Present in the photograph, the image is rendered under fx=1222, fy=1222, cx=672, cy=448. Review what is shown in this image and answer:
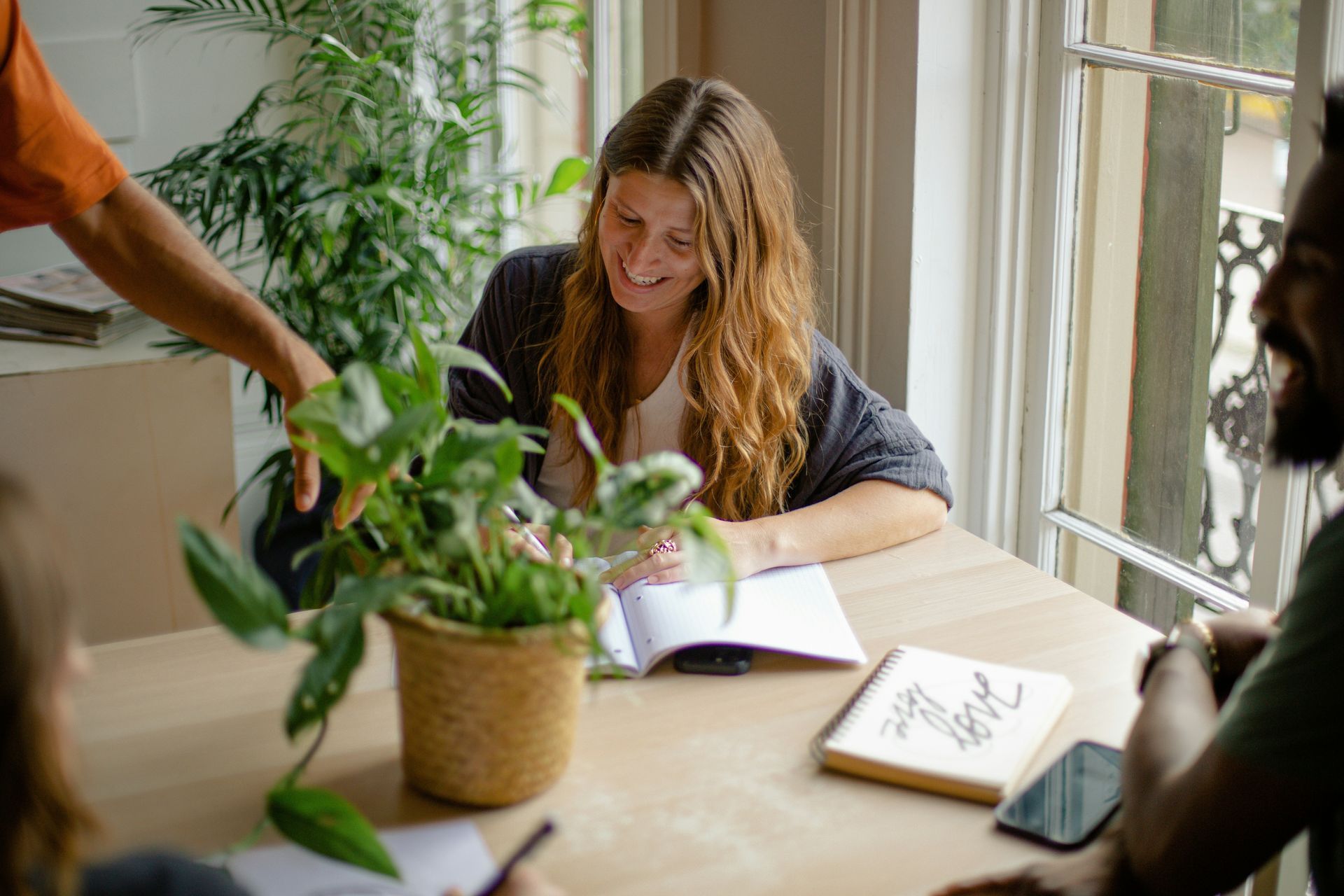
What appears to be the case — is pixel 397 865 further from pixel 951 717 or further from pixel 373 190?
pixel 373 190

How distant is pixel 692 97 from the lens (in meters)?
1.51

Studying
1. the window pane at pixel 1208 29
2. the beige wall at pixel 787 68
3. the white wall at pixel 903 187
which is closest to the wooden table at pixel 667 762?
the white wall at pixel 903 187

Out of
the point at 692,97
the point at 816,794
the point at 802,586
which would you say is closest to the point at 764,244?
the point at 692,97

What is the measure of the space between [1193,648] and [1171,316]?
26.9 inches

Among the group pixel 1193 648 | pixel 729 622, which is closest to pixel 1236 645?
pixel 1193 648

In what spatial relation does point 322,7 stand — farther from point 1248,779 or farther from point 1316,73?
point 1248,779

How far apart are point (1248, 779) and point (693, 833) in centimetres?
38

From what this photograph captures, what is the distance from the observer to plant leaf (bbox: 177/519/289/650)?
755 millimetres

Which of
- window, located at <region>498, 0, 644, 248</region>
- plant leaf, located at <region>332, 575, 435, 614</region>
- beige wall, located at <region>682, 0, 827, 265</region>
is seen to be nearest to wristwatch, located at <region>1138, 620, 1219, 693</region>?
plant leaf, located at <region>332, 575, 435, 614</region>

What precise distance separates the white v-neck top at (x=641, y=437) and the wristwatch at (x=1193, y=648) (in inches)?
28.9

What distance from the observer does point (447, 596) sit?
910mm

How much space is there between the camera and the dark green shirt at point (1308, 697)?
0.72 m

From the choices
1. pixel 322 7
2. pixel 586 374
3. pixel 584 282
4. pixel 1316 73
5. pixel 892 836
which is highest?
pixel 322 7

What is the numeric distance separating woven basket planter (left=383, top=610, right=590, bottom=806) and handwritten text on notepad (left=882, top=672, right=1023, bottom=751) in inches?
11.4
